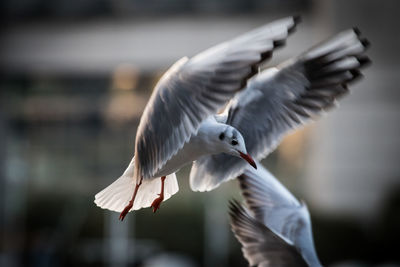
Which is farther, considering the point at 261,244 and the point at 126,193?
the point at 261,244

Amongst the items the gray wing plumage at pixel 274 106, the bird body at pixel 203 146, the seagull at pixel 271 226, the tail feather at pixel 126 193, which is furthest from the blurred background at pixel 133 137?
the bird body at pixel 203 146

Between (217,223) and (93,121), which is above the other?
(93,121)

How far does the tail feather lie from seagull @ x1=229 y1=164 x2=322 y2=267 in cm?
69

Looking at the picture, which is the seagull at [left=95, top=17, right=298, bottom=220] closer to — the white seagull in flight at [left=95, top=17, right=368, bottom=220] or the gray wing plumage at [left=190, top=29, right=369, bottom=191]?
the white seagull in flight at [left=95, top=17, right=368, bottom=220]

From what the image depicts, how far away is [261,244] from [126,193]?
949mm

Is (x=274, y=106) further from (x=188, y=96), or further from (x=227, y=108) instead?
(x=188, y=96)

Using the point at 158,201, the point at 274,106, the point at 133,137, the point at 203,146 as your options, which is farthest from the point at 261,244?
the point at 133,137

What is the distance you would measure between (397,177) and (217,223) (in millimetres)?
2447

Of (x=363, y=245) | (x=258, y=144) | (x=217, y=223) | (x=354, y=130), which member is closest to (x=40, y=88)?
(x=217, y=223)

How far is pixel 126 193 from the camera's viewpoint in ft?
7.18

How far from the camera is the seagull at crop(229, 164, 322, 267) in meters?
2.94

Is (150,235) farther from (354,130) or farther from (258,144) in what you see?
(258,144)

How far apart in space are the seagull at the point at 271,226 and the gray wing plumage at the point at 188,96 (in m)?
0.93

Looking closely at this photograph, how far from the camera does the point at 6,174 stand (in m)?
13.3
